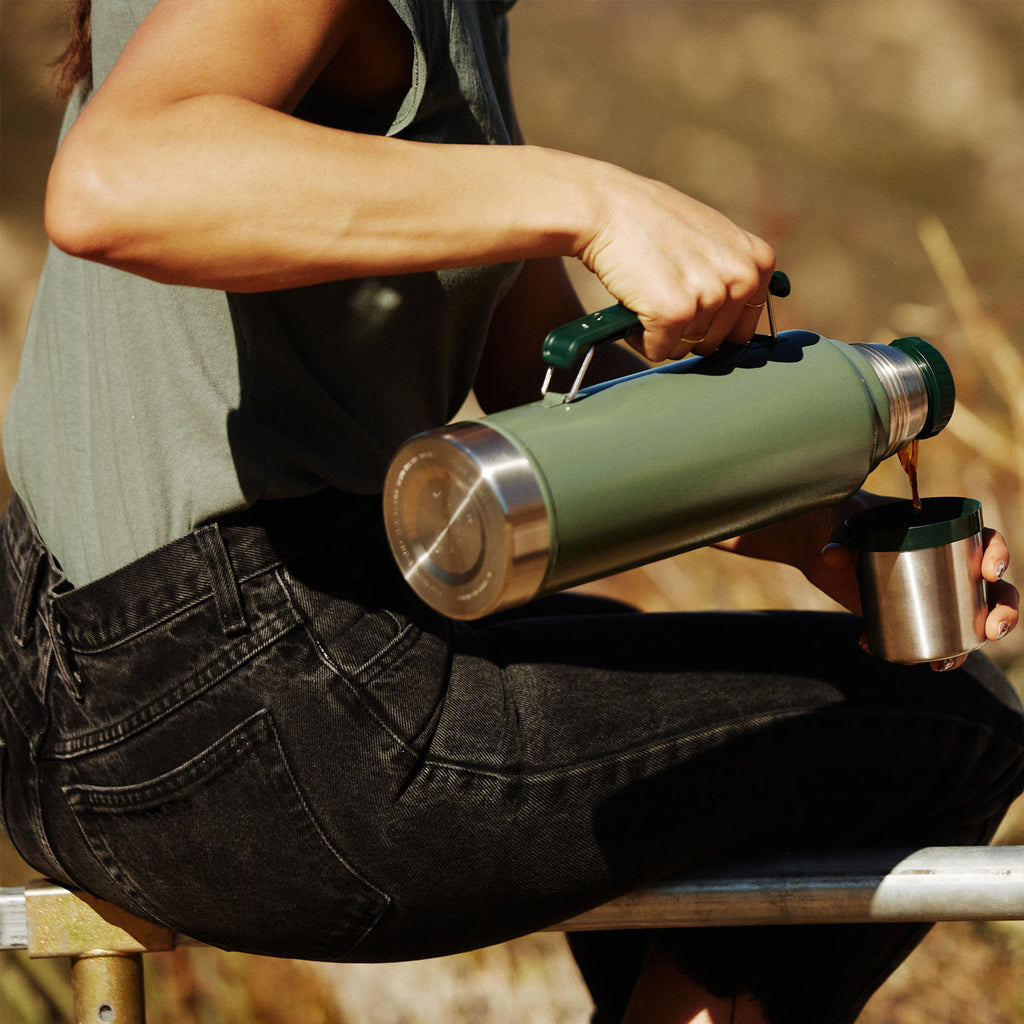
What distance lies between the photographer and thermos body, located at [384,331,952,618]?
0.63m

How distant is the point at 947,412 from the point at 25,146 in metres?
2.71

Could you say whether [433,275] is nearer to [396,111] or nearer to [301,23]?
[396,111]

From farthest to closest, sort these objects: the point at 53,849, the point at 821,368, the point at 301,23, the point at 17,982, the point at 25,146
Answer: the point at 25,146 < the point at 17,982 < the point at 53,849 < the point at 821,368 < the point at 301,23

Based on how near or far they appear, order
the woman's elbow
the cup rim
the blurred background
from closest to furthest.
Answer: the woman's elbow
the cup rim
the blurred background

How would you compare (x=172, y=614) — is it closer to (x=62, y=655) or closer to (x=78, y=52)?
(x=62, y=655)

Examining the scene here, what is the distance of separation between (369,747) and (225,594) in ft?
0.46

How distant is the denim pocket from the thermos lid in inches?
7.4

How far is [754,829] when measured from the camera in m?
0.92

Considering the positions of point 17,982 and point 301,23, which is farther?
point 17,982

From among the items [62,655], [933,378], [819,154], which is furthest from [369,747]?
[819,154]

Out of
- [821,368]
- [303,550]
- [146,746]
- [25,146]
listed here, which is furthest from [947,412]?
[25,146]

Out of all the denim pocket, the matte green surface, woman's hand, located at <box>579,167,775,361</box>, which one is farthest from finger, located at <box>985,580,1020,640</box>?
the denim pocket

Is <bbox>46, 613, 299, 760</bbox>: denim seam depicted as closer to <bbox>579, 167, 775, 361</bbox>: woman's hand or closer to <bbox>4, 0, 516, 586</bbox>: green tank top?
<bbox>4, 0, 516, 586</bbox>: green tank top

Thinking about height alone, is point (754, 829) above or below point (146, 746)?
below
